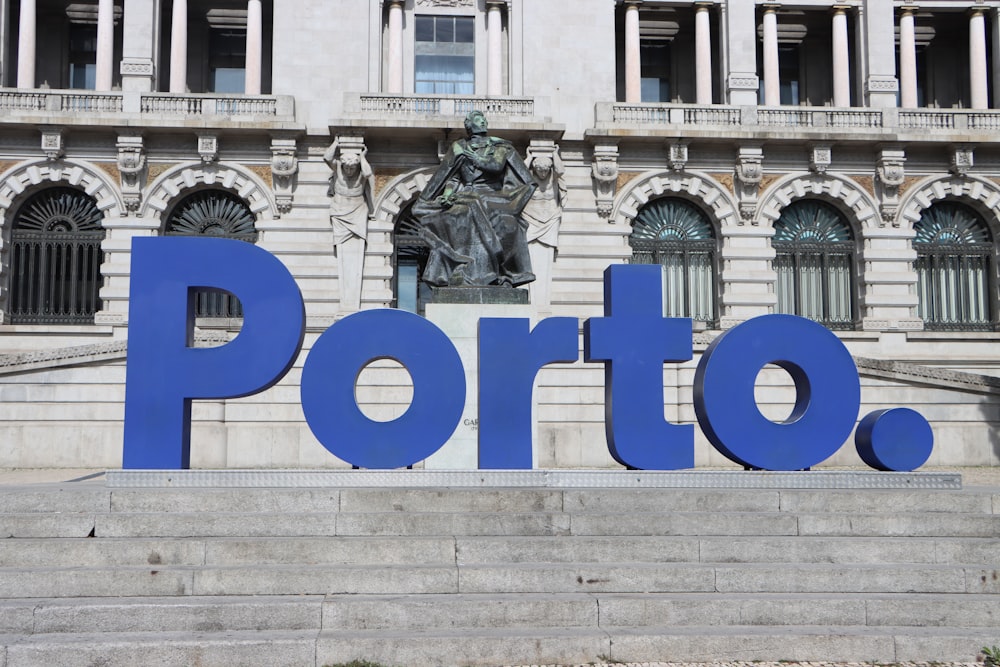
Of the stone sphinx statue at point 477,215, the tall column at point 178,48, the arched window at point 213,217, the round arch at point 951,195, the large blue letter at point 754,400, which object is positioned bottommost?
the large blue letter at point 754,400

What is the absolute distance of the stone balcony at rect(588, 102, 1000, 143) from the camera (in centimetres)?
2975

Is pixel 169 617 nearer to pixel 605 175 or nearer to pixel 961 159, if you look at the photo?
pixel 605 175

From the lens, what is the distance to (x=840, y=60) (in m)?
32.7

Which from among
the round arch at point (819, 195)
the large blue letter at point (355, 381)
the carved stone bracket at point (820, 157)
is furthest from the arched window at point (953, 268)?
the large blue letter at point (355, 381)

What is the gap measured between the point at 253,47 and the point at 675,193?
13.6m

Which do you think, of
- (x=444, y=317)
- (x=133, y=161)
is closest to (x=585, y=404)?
(x=444, y=317)

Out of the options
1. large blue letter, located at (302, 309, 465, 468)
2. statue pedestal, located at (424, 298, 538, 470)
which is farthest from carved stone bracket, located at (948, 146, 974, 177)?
large blue letter, located at (302, 309, 465, 468)

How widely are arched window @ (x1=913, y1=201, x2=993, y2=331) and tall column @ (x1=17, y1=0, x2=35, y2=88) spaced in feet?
89.4

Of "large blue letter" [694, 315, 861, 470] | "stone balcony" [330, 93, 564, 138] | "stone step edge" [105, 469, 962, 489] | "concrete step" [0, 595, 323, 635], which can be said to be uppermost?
"stone balcony" [330, 93, 564, 138]

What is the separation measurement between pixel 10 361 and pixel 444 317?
1281 centimetres

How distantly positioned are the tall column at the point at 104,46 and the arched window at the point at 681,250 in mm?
16466

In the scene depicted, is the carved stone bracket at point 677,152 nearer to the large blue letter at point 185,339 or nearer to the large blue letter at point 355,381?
the large blue letter at point 355,381

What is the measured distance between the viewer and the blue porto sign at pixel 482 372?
545 inches

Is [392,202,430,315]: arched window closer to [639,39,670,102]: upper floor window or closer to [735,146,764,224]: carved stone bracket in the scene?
[735,146,764,224]: carved stone bracket
